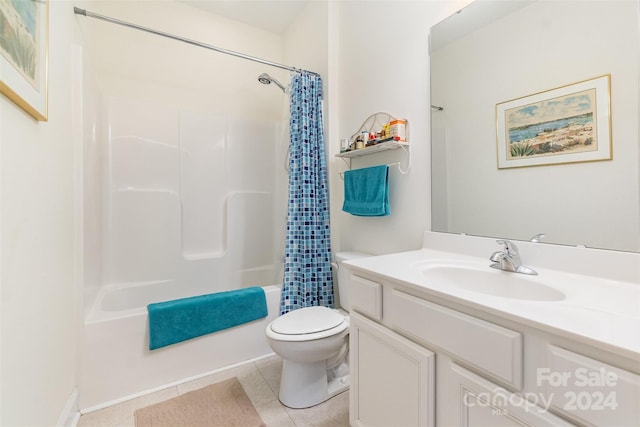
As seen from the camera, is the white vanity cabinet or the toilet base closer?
the white vanity cabinet

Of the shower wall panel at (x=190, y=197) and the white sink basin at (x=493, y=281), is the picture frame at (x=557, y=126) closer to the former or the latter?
the white sink basin at (x=493, y=281)

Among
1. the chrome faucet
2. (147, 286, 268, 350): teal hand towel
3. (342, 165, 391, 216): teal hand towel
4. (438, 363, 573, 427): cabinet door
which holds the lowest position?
(147, 286, 268, 350): teal hand towel

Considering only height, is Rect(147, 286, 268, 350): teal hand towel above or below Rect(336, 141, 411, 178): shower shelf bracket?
below

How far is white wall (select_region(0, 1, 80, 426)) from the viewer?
2.49 ft

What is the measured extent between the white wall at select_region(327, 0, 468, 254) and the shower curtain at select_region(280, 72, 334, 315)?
0.12 metres

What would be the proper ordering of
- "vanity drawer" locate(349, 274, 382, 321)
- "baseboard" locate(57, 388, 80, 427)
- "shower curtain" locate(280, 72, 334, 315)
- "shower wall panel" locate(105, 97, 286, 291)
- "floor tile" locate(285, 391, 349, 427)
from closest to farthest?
"vanity drawer" locate(349, 274, 382, 321), "baseboard" locate(57, 388, 80, 427), "floor tile" locate(285, 391, 349, 427), "shower curtain" locate(280, 72, 334, 315), "shower wall panel" locate(105, 97, 286, 291)

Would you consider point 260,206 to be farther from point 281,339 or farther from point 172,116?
point 281,339

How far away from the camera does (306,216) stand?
1867 mm

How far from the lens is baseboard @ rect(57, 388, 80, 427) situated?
45.9 inches

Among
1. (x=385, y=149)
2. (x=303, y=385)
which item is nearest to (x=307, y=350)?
(x=303, y=385)

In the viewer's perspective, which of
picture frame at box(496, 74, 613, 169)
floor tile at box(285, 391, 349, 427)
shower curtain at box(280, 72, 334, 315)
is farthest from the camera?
shower curtain at box(280, 72, 334, 315)

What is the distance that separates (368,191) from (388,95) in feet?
1.90

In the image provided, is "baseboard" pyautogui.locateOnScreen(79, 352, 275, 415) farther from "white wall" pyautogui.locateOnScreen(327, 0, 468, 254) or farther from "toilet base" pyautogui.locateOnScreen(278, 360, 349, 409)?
"white wall" pyautogui.locateOnScreen(327, 0, 468, 254)

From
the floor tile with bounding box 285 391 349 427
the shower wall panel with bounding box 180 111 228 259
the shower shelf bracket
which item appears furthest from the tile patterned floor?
Result: the shower shelf bracket
